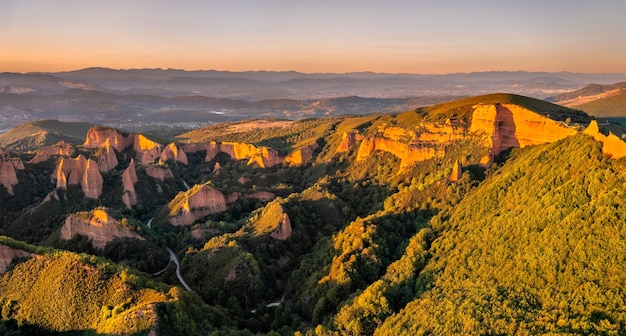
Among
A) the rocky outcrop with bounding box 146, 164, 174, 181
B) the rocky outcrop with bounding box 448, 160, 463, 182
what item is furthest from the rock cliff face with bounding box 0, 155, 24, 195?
the rocky outcrop with bounding box 448, 160, 463, 182

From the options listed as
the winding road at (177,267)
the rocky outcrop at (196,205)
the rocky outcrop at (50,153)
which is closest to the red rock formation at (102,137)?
the rocky outcrop at (50,153)

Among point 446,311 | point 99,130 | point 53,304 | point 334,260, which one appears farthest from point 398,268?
point 99,130

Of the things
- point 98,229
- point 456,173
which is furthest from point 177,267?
point 456,173

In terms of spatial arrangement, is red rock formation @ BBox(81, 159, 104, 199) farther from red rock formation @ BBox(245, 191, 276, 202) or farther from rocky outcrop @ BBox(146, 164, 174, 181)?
red rock formation @ BBox(245, 191, 276, 202)

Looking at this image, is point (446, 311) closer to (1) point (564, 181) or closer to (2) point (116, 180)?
(1) point (564, 181)

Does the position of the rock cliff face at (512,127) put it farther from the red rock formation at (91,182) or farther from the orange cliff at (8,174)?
the orange cliff at (8,174)

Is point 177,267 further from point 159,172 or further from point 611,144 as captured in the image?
point 611,144
